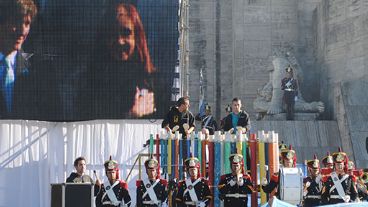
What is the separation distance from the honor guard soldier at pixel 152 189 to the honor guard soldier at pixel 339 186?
7.57 feet

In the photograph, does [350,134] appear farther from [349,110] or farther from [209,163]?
[209,163]

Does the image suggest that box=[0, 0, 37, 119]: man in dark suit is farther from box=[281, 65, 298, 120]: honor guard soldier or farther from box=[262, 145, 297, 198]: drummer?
box=[281, 65, 298, 120]: honor guard soldier

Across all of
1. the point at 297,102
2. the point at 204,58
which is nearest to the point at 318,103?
the point at 297,102

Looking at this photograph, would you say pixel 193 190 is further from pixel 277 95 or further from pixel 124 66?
pixel 277 95

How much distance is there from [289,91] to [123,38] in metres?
9.72

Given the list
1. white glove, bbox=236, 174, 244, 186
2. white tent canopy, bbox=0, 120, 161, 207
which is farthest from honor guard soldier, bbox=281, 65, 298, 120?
white glove, bbox=236, 174, 244, 186

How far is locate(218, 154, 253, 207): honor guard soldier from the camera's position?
10156 mm

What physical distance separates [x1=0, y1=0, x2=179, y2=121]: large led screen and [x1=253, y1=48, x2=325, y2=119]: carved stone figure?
9520 millimetres

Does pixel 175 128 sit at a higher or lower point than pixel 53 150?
higher

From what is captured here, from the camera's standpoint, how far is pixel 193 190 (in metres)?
10.3

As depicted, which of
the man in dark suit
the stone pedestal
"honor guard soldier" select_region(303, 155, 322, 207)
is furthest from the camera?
the stone pedestal

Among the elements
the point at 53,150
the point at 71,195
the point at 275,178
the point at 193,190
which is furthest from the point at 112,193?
the point at 53,150

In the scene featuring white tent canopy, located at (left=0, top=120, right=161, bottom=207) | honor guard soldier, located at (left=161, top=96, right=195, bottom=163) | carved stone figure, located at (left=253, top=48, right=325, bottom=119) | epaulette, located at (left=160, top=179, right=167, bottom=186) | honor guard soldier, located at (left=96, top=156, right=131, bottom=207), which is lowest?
honor guard soldier, located at (left=96, top=156, right=131, bottom=207)

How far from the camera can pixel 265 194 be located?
10.5 m
